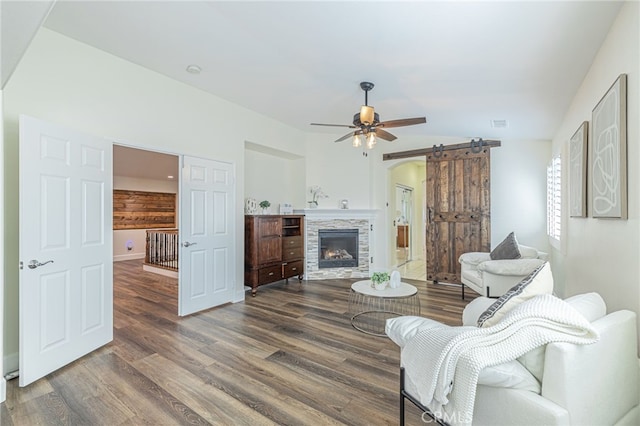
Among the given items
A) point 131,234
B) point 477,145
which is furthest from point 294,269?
point 131,234

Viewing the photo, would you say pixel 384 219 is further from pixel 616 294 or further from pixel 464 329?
pixel 464 329

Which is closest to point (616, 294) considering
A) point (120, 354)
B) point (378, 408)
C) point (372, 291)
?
point (378, 408)

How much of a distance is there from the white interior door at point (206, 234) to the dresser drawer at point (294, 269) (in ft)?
3.75

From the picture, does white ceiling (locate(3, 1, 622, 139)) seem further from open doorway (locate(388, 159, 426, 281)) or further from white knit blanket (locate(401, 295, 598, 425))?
open doorway (locate(388, 159, 426, 281))

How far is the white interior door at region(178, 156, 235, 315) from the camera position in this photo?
382cm

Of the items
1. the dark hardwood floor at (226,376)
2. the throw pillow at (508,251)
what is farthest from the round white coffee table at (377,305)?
the throw pillow at (508,251)

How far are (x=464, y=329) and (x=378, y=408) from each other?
94 cm

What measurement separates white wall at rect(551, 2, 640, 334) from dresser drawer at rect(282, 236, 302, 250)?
3932mm

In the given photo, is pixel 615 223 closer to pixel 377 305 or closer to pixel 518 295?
pixel 518 295

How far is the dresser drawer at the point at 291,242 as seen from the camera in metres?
5.37

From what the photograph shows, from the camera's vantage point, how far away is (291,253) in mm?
5508

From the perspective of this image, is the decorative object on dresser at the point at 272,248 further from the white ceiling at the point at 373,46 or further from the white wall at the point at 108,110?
the white ceiling at the point at 373,46

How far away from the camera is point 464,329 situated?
58.5 inches

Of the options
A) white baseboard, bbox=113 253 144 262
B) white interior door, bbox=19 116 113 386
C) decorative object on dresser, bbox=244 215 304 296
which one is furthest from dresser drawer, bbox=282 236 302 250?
white baseboard, bbox=113 253 144 262
